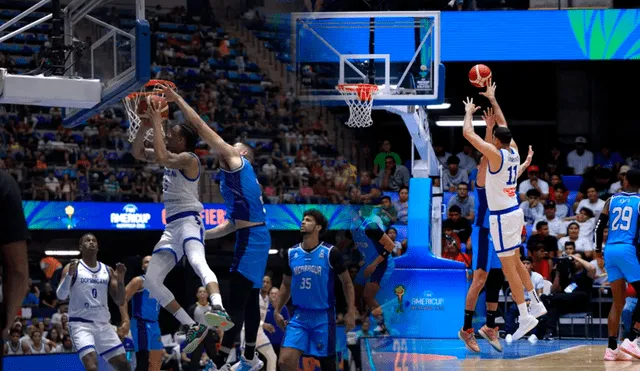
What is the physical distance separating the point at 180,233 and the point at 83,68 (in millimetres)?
3704

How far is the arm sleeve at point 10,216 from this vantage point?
16.2 feet

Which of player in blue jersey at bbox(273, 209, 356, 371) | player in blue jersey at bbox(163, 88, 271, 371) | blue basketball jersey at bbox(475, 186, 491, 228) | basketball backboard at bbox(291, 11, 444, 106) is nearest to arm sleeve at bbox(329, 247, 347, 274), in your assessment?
player in blue jersey at bbox(273, 209, 356, 371)

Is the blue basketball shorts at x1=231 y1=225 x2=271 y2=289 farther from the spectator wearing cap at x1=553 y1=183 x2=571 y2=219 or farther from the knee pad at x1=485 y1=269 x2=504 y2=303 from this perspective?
the spectator wearing cap at x1=553 y1=183 x2=571 y2=219

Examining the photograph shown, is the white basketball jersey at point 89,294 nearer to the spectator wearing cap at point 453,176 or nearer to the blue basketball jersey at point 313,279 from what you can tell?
the blue basketball jersey at point 313,279

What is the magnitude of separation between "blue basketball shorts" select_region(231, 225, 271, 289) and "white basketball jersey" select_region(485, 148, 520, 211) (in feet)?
8.90

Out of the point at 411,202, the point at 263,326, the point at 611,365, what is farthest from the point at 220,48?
the point at 611,365

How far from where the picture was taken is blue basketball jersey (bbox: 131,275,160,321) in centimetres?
1165

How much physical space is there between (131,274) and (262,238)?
43.4 feet

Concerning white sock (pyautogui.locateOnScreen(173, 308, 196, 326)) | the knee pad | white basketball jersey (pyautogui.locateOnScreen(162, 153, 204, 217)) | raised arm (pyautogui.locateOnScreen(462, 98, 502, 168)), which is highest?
raised arm (pyautogui.locateOnScreen(462, 98, 502, 168))

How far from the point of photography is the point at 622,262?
10.4 metres

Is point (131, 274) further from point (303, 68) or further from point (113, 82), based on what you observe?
point (113, 82)

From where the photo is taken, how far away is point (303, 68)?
55.4 feet

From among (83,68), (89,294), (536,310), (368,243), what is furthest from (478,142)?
(89,294)

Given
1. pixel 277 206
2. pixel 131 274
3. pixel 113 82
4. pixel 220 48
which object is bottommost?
pixel 131 274
